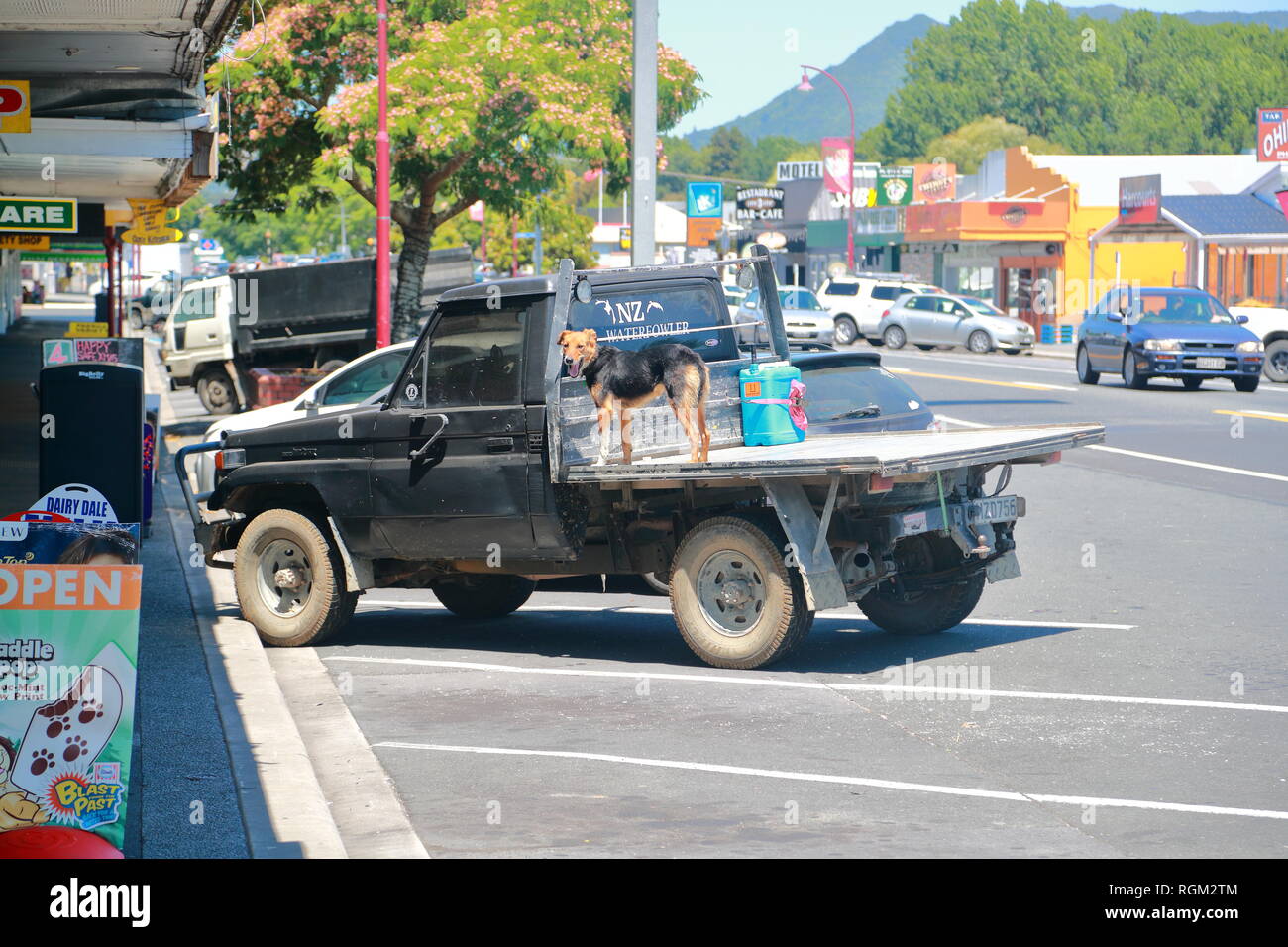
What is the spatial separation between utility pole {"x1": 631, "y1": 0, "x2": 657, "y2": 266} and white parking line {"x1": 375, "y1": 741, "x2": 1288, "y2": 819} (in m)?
7.67

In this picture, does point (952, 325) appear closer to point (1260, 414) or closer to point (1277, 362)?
point (1277, 362)

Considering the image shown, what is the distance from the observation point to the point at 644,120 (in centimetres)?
1537

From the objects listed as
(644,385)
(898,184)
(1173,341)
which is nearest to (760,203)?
(898,184)

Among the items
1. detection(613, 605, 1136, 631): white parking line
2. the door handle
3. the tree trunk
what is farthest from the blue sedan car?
the door handle

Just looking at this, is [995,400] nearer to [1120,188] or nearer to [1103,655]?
[1103,655]

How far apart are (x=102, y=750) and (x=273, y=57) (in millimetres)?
20949

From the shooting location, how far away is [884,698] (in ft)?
29.7

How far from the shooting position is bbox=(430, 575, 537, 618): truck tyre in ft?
38.1

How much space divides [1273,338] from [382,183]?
1827 cm

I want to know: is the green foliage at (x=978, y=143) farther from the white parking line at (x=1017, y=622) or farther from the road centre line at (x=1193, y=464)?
the white parking line at (x=1017, y=622)

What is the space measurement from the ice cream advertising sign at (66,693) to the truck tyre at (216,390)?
23965mm

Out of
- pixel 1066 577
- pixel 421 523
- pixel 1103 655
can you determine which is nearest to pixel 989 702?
pixel 1103 655

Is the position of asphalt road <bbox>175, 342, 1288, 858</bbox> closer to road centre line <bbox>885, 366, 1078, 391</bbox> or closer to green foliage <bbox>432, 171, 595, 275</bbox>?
road centre line <bbox>885, 366, 1078, 391</bbox>

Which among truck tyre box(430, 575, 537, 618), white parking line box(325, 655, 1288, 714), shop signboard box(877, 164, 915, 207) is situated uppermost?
shop signboard box(877, 164, 915, 207)
